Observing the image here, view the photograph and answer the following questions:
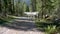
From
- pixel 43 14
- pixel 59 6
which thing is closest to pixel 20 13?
pixel 43 14

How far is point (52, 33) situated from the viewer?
10211 millimetres

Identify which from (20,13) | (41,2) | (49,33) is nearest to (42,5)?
(41,2)

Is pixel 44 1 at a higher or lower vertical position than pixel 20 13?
higher

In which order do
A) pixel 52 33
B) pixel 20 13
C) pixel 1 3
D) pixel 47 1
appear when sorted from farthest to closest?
1. pixel 20 13
2. pixel 1 3
3. pixel 47 1
4. pixel 52 33

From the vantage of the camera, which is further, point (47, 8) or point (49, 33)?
point (47, 8)

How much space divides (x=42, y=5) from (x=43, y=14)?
2833 millimetres

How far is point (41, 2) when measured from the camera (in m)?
32.7

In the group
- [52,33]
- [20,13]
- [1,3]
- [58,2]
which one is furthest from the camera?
[20,13]

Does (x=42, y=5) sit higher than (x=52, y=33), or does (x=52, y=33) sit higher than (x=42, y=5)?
(x=52, y=33)

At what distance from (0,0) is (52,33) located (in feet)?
80.2

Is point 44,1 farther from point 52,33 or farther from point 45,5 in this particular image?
point 52,33

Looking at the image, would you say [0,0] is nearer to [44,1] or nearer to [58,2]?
[44,1]

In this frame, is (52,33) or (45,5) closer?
(52,33)

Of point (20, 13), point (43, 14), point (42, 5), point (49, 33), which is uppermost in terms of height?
point (49, 33)
